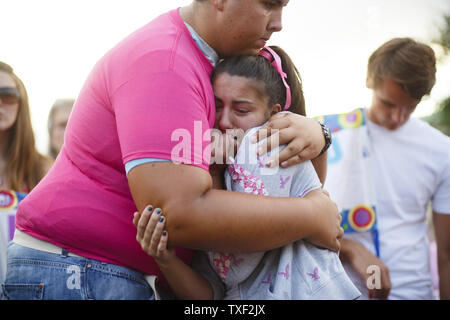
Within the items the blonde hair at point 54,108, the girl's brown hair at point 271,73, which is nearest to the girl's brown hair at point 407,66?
the girl's brown hair at point 271,73

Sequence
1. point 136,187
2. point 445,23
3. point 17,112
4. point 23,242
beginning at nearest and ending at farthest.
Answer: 1. point 136,187
2. point 23,242
3. point 17,112
4. point 445,23

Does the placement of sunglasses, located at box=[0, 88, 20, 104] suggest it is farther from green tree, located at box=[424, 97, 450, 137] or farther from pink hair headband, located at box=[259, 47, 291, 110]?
green tree, located at box=[424, 97, 450, 137]

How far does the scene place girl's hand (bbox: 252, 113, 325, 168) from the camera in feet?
5.20

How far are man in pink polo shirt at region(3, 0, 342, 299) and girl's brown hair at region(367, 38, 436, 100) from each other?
164cm

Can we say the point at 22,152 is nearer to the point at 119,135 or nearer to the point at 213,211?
the point at 119,135

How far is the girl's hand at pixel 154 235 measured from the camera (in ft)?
4.40

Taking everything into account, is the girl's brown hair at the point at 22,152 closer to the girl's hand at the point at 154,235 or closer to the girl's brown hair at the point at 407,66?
the girl's hand at the point at 154,235

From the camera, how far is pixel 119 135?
1391 mm

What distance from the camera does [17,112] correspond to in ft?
11.3

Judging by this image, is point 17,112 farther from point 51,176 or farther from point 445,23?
point 445,23

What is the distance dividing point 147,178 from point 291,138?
58cm
